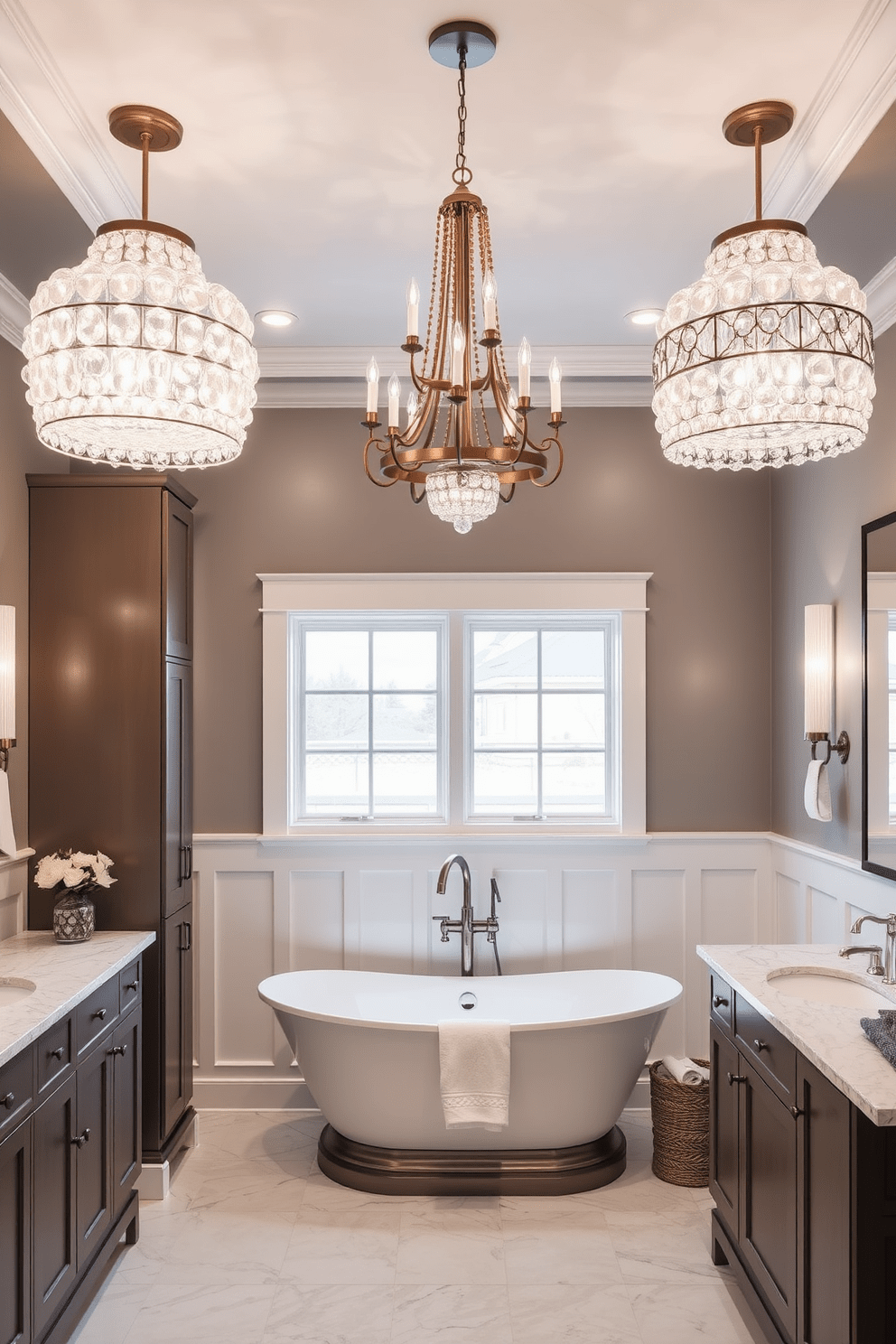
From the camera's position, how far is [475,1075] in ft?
10.0

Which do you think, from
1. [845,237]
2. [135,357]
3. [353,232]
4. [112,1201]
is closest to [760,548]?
[845,237]

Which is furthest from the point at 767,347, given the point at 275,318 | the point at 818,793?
the point at 275,318

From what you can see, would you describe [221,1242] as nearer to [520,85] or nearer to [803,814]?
[803,814]

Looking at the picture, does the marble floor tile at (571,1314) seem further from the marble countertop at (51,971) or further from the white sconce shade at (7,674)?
the white sconce shade at (7,674)

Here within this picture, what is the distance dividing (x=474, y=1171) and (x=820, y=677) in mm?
1996

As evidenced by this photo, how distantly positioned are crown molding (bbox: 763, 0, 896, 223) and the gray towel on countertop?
1.92 meters

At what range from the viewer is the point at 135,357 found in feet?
5.44

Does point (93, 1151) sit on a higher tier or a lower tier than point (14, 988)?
lower

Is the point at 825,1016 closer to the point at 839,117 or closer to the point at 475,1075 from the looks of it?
the point at 475,1075

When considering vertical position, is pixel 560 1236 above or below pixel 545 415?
below

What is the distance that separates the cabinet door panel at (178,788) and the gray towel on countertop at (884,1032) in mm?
2208

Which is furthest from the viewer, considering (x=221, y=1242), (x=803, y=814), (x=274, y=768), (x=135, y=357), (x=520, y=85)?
(x=274, y=768)

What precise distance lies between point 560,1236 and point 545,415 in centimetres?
295

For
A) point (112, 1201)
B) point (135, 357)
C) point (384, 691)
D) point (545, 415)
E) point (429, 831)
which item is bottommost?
point (112, 1201)
